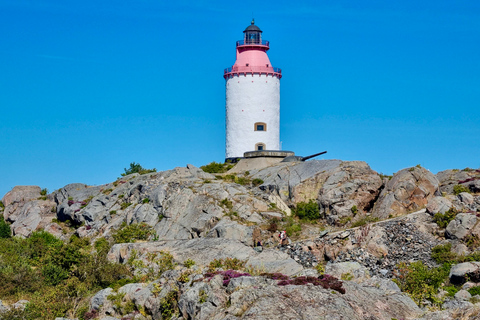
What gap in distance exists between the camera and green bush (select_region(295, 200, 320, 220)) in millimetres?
55719

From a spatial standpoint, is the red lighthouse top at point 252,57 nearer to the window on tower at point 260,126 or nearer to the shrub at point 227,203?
the window on tower at point 260,126

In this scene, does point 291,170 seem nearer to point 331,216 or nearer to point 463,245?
point 331,216

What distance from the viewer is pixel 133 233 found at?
53.0 metres

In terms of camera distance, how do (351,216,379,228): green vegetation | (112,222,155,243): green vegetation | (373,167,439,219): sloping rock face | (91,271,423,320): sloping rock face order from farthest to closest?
(373,167,439,219): sloping rock face → (112,222,155,243): green vegetation → (351,216,379,228): green vegetation → (91,271,423,320): sloping rock face

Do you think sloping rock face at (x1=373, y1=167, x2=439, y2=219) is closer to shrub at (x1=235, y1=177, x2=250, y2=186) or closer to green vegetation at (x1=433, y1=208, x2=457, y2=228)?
green vegetation at (x1=433, y1=208, x2=457, y2=228)

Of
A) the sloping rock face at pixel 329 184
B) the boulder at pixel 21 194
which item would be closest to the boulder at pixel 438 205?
Result: the sloping rock face at pixel 329 184

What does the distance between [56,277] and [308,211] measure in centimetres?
2030

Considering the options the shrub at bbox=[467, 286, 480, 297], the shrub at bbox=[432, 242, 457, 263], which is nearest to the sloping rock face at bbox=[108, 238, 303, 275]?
the shrub at bbox=[467, 286, 480, 297]

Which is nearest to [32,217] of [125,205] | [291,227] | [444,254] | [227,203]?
[125,205]

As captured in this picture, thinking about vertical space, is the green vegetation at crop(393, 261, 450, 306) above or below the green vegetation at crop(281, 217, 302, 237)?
below

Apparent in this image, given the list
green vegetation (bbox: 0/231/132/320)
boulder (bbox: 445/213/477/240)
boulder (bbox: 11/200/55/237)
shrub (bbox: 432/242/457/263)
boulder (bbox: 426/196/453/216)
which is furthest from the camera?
boulder (bbox: 11/200/55/237)

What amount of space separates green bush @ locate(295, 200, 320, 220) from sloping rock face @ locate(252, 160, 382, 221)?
51cm

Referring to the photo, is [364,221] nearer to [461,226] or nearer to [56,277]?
[461,226]

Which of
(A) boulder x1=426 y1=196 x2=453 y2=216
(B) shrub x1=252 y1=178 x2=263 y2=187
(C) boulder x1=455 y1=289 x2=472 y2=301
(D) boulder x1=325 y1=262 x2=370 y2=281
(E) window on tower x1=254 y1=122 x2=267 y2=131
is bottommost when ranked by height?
(C) boulder x1=455 y1=289 x2=472 y2=301
